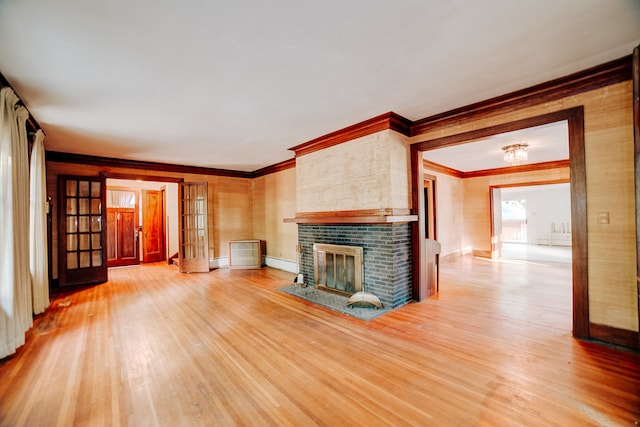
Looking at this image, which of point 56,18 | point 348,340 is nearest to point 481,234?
point 348,340

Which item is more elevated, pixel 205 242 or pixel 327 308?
pixel 205 242

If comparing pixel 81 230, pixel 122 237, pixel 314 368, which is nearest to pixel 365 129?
pixel 314 368

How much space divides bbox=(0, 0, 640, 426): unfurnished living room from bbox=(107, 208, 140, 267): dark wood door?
Result: 2022mm

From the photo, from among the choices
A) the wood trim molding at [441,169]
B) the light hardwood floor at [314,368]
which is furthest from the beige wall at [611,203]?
the wood trim molding at [441,169]

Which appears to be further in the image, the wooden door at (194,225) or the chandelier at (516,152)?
the wooden door at (194,225)

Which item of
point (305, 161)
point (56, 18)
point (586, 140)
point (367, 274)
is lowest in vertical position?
point (367, 274)

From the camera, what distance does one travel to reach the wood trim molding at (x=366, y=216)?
142 inches

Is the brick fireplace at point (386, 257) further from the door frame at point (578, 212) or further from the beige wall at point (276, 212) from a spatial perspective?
the beige wall at point (276, 212)

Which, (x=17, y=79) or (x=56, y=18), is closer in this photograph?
(x=56, y=18)

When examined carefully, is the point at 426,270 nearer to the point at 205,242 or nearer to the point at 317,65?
the point at 317,65

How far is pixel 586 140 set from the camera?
2.68 metres

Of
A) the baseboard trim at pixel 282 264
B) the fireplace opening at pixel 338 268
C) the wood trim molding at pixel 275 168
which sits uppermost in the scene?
the wood trim molding at pixel 275 168

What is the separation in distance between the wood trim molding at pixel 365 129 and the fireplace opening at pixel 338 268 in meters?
1.75

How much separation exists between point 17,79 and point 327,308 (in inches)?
167
